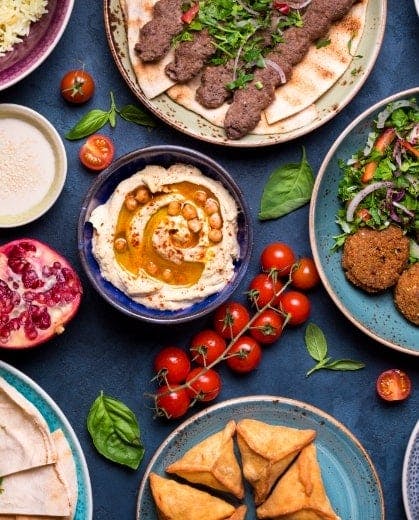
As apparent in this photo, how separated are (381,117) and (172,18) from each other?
1.43 m

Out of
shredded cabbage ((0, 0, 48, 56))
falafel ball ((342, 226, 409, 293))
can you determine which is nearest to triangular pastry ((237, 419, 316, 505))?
falafel ball ((342, 226, 409, 293))

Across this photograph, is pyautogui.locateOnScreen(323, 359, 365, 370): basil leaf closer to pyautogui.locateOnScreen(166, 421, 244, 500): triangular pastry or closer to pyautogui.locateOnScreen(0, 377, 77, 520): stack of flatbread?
pyautogui.locateOnScreen(166, 421, 244, 500): triangular pastry

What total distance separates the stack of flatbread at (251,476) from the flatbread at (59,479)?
0.49m

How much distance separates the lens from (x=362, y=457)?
5.35m

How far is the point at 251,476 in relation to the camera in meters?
5.31

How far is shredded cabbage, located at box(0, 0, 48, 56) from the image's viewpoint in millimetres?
5227

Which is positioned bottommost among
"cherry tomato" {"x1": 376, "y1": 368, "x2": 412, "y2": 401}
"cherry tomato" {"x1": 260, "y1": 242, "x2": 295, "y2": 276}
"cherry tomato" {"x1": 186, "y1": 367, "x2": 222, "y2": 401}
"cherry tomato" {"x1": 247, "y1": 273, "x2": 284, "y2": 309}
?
"cherry tomato" {"x1": 376, "y1": 368, "x2": 412, "y2": 401}

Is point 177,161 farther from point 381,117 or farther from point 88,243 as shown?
point 381,117

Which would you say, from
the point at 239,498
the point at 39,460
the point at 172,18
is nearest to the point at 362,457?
the point at 239,498

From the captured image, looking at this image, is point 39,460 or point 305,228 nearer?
point 39,460

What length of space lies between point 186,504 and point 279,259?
161cm

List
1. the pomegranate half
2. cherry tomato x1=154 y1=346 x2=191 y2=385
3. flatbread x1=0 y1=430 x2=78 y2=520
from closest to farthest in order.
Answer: the pomegranate half
flatbread x1=0 y1=430 x2=78 y2=520
cherry tomato x1=154 y1=346 x2=191 y2=385

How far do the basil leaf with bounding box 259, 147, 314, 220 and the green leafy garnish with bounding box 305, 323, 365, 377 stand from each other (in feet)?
2.53

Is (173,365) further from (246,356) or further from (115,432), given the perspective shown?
(115,432)
